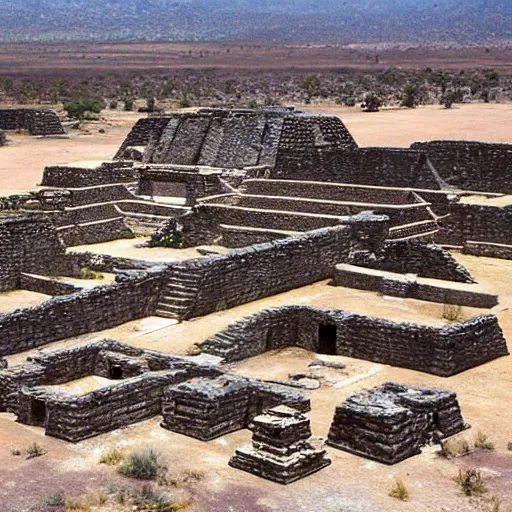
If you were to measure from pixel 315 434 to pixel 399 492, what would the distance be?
1749 mm

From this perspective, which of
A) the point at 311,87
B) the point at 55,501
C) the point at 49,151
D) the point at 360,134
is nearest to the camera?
the point at 55,501

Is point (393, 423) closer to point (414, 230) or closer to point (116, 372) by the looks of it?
point (116, 372)

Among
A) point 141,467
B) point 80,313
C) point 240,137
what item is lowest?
point 141,467

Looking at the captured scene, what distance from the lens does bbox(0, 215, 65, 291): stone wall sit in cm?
1948

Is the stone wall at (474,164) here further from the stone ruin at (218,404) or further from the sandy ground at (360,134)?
the stone ruin at (218,404)

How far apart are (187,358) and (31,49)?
486 feet

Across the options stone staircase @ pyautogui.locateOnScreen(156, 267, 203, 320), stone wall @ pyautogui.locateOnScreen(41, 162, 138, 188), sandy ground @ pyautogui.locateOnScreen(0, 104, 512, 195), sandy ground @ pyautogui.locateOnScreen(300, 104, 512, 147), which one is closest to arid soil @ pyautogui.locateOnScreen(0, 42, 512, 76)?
sandy ground @ pyautogui.locateOnScreen(300, 104, 512, 147)

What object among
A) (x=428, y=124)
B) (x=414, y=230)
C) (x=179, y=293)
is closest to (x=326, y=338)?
(x=179, y=293)

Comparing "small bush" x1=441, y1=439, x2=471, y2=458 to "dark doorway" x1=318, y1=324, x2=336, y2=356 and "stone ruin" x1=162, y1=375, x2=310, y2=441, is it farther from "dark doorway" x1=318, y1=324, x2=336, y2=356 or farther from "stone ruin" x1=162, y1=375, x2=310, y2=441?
"dark doorway" x1=318, y1=324, x2=336, y2=356

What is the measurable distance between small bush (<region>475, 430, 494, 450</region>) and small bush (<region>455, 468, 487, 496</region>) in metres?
0.87

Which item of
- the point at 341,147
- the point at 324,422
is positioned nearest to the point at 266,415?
the point at 324,422

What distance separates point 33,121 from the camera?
48.6 m

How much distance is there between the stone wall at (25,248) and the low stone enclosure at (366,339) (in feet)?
18.4

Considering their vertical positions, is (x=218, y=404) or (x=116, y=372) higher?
(x=218, y=404)
